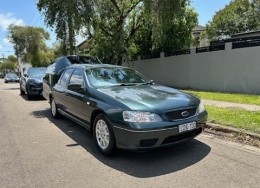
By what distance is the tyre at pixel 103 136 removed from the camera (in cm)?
524

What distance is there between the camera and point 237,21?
109 ft

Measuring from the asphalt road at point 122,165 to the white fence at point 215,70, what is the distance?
7.02 m

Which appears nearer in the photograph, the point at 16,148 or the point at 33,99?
the point at 16,148

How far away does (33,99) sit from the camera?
1490cm

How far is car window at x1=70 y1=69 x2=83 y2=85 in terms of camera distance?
679 centimetres

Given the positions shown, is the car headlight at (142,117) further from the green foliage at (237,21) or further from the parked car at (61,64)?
the green foliage at (237,21)

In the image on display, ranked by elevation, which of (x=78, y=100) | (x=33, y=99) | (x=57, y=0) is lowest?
(x=33, y=99)

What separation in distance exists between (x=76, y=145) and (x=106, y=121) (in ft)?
4.17

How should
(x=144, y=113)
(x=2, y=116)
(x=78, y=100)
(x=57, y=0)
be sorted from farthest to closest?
(x=57, y=0), (x=2, y=116), (x=78, y=100), (x=144, y=113)

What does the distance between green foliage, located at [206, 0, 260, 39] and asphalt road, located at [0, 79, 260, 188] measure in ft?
94.1

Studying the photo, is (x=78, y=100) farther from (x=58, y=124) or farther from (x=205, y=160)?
(x=205, y=160)

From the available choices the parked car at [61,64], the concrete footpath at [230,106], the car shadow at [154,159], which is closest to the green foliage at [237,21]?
the concrete footpath at [230,106]

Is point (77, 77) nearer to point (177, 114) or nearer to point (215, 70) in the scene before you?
point (177, 114)

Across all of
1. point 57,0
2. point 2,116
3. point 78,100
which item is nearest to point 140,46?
point 57,0
